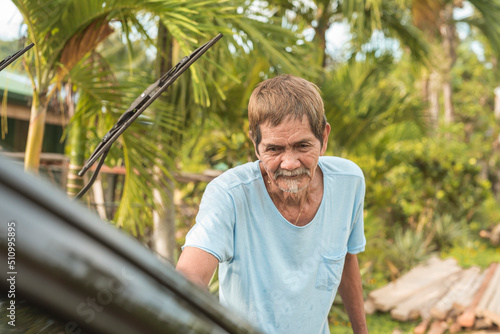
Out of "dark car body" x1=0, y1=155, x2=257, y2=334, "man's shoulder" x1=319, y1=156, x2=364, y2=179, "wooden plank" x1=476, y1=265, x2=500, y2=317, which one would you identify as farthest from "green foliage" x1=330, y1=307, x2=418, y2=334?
"dark car body" x1=0, y1=155, x2=257, y2=334

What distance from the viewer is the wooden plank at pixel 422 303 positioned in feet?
19.4

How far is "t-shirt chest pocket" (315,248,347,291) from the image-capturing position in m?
1.70

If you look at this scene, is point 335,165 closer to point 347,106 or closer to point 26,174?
point 26,174

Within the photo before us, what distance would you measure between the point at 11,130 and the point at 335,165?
21.8ft

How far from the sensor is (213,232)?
1445mm

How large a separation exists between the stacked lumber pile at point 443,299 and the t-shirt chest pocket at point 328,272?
4.14 m

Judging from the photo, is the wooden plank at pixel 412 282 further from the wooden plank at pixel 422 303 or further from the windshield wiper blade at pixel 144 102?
the windshield wiper blade at pixel 144 102

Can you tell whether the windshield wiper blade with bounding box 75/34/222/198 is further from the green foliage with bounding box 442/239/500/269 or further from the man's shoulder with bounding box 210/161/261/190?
the green foliage with bounding box 442/239/500/269

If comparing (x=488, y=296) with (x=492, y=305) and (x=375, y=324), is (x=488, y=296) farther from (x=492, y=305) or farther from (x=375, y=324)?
(x=375, y=324)

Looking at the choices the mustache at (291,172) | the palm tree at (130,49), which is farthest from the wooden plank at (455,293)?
the mustache at (291,172)

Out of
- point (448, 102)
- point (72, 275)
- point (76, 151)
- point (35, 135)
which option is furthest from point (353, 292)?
point (448, 102)

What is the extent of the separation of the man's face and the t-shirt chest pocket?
27 centimetres

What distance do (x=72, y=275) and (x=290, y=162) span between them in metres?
1.22

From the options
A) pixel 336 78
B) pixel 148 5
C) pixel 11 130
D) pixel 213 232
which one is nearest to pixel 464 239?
pixel 336 78
